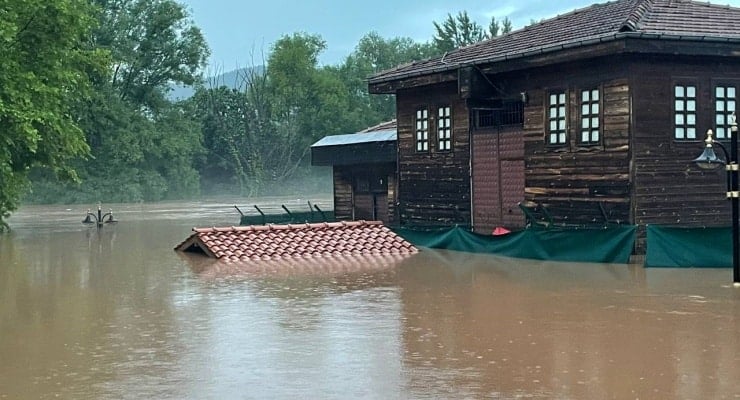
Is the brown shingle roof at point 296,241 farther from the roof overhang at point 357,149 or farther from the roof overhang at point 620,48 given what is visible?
the roof overhang at point 357,149

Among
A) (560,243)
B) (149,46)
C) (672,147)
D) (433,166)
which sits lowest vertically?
(560,243)

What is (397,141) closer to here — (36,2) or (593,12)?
(593,12)

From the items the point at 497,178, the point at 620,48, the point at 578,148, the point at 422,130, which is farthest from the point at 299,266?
the point at 620,48

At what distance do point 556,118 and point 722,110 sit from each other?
13.4ft

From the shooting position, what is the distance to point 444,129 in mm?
29953

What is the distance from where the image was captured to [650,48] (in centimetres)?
2256

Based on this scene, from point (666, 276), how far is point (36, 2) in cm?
2126

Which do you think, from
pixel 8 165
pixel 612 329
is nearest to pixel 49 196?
pixel 8 165

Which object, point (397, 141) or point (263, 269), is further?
point (397, 141)

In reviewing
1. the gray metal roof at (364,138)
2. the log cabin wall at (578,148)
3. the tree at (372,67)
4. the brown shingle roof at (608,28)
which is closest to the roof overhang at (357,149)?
the gray metal roof at (364,138)

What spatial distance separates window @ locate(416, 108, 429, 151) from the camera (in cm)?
A: 3075

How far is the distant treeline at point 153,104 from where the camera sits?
3123cm

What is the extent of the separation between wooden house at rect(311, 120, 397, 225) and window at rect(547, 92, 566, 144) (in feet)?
30.2

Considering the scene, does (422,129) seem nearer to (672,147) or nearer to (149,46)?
(672,147)
